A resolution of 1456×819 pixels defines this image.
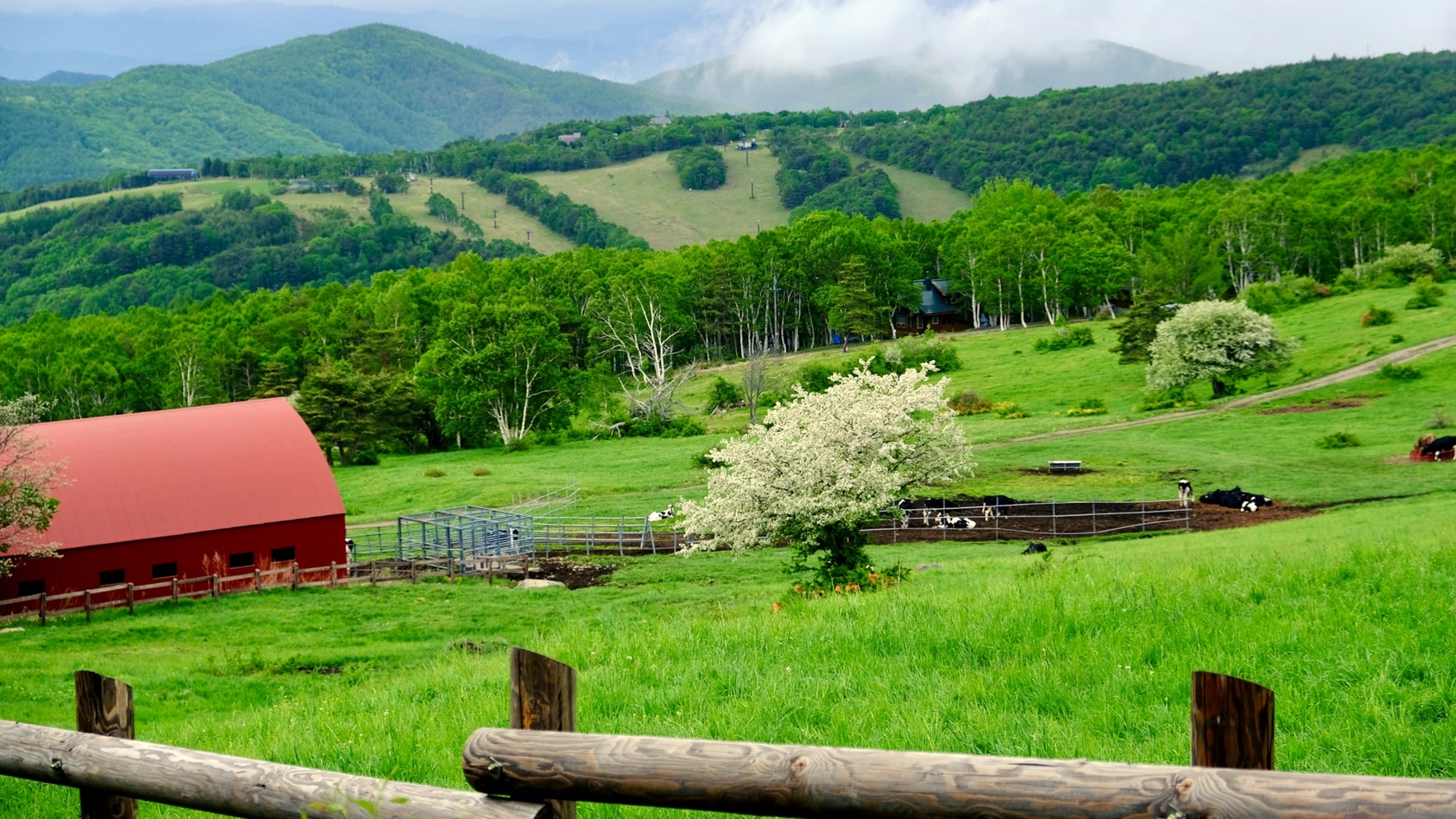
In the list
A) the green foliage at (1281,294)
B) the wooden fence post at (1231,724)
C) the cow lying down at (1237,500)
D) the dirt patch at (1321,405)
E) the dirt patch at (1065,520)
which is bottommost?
the dirt patch at (1065,520)

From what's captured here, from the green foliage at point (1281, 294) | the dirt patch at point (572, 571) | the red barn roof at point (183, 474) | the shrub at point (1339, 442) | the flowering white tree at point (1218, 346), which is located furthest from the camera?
the green foliage at point (1281, 294)

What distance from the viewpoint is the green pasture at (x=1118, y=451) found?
45.1 meters

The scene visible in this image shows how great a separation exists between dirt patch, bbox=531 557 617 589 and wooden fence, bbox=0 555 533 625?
0.59 meters

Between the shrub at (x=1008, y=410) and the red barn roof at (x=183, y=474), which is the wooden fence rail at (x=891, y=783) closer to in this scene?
the red barn roof at (x=183, y=474)

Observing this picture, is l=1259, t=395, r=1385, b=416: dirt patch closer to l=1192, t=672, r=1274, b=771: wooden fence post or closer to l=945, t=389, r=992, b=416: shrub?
l=945, t=389, r=992, b=416: shrub

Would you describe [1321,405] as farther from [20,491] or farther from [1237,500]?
[20,491]

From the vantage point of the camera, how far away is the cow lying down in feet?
130

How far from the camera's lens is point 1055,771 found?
3.61m

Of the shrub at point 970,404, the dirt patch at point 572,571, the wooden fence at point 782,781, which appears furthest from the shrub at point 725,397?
the wooden fence at point 782,781

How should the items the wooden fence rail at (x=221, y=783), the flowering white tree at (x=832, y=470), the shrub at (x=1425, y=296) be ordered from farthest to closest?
the shrub at (x=1425, y=296) < the flowering white tree at (x=832, y=470) < the wooden fence rail at (x=221, y=783)

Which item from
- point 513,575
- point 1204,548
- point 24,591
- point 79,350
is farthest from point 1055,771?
point 79,350

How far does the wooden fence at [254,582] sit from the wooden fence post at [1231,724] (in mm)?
33443

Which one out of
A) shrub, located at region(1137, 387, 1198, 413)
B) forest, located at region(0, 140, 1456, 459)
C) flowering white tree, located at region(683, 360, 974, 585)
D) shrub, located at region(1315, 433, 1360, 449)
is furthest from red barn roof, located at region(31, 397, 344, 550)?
shrub, located at region(1137, 387, 1198, 413)

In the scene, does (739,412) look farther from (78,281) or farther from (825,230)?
(78,281)
